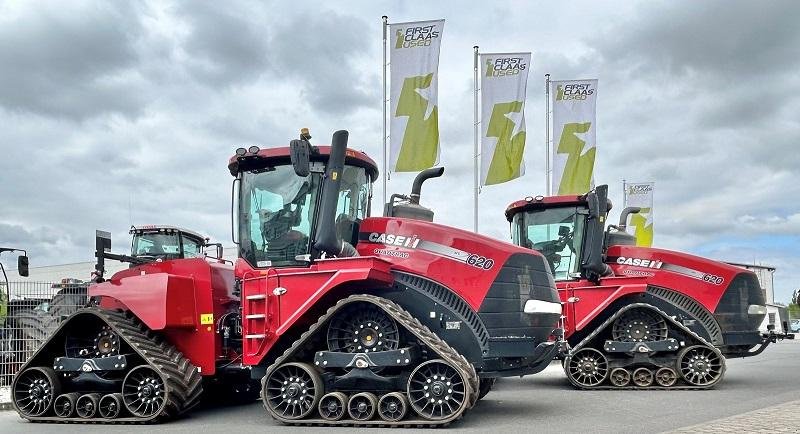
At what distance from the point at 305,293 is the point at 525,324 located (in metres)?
2.55

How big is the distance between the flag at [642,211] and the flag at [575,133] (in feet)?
25.1

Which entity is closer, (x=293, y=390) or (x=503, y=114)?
(x=293, y=390)

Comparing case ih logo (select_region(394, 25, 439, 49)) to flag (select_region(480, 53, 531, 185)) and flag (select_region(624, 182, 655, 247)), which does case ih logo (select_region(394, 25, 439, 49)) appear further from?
flag (select_region(624, 182, 655, 247))

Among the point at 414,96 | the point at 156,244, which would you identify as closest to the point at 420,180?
the point at 414,96

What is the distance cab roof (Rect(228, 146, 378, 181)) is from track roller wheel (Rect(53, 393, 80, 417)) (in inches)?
135

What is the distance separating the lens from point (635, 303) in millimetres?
13031

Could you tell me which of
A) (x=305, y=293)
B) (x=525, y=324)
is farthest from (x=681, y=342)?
(x=305, y=293)

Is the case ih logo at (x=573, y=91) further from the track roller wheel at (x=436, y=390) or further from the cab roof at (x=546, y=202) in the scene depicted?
the track roller wheel at (x=436, y=390)

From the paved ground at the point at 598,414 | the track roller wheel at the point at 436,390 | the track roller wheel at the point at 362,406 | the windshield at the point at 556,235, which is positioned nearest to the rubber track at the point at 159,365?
the paved ground at the point at 598,414

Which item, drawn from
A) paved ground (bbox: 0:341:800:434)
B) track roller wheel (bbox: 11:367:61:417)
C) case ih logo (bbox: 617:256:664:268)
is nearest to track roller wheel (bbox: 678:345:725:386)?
paved ground (bbox: 0:341:800:434)

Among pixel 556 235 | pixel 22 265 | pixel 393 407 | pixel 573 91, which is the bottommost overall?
pixel 393 407

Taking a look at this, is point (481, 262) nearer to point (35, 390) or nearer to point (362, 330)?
point (362, 330)

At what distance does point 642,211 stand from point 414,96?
14853mm

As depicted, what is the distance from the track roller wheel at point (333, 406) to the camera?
8.83 meters
